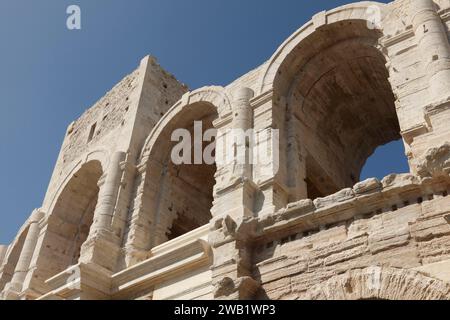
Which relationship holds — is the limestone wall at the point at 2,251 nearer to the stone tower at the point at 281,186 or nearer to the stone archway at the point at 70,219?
the stone tower at the point at 281,186

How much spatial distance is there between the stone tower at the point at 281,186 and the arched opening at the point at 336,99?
0.03m

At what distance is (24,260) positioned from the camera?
508 inches

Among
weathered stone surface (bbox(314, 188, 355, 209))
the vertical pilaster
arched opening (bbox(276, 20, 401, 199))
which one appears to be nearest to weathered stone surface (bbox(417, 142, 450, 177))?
the vertical pilaster

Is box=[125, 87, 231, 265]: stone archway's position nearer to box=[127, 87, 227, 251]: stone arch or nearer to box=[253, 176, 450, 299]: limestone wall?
box=[127, 87, 227, 251]: stone arch

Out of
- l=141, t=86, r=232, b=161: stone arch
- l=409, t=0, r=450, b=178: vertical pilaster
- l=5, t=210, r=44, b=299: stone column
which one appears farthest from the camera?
l=5, t=210, r=44, b=299: stone column

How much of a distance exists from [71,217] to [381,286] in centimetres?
991

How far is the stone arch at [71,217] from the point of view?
12.9m

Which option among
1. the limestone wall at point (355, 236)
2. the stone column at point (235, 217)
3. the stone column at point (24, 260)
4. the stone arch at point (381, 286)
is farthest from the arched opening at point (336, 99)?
the stone column at point (24, 260)

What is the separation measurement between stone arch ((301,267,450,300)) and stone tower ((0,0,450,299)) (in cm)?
2

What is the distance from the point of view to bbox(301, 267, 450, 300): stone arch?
529 cm
